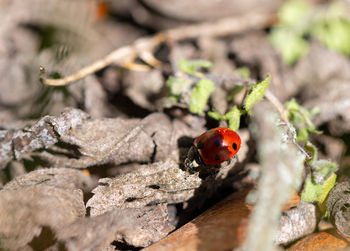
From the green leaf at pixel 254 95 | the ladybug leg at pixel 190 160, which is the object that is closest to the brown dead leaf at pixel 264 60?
the green leaf at pixel 254 95

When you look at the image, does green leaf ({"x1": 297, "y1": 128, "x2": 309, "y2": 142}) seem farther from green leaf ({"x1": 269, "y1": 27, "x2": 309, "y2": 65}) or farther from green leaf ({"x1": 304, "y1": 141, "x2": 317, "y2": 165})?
green leaf ({"x1": 269, "y1": 27, "x2": 309, "y2": 65})

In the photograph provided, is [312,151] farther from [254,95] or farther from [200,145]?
[200,145]

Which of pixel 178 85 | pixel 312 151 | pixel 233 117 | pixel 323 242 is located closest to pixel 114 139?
pixel 178 85

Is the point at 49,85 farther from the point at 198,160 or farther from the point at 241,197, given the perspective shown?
the point at 241,197

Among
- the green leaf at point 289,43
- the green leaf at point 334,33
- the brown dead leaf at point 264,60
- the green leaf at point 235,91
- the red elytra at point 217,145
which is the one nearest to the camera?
the red elytra at point 217,145

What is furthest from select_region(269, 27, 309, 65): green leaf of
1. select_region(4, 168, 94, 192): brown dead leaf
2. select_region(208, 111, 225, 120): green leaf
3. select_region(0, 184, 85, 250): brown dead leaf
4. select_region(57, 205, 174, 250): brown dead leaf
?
select_region(0, 184, 85, 250): brown dead leaf

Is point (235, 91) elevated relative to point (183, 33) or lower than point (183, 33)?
lower

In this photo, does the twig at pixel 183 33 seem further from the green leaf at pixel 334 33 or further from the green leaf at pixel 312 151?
the green leaf at pixel 312 151
